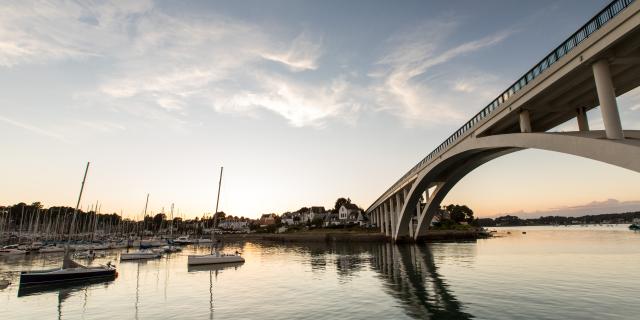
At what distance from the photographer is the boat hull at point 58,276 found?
28.2 m

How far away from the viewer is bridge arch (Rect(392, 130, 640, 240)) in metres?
16.0

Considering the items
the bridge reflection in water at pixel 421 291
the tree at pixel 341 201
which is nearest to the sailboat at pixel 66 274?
the bridge reflection in water at pixel 421 291

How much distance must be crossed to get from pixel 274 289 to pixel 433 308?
11863 mm

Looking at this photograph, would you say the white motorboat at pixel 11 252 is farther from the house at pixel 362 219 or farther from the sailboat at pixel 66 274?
the house at pixel 362 219

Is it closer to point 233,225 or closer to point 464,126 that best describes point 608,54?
point 464,126

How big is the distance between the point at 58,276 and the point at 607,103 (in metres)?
41.4

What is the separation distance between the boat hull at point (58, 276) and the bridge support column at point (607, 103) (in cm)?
4016

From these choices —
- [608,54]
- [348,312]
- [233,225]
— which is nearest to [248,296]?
[348,312]

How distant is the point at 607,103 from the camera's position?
17.2 m

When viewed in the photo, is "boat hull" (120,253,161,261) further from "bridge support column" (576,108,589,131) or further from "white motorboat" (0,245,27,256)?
"bridge support column" (576,108,589,131)

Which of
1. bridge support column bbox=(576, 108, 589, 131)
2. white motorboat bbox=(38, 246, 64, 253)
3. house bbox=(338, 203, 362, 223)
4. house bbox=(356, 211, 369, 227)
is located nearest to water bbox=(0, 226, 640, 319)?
bridge support column bbox=(576, 108, 589, 131)

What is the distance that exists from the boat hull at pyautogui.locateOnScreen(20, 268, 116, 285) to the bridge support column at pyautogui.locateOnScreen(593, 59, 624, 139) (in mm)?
40157

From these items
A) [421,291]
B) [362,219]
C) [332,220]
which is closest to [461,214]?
[362,219]

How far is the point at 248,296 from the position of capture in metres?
22.9
